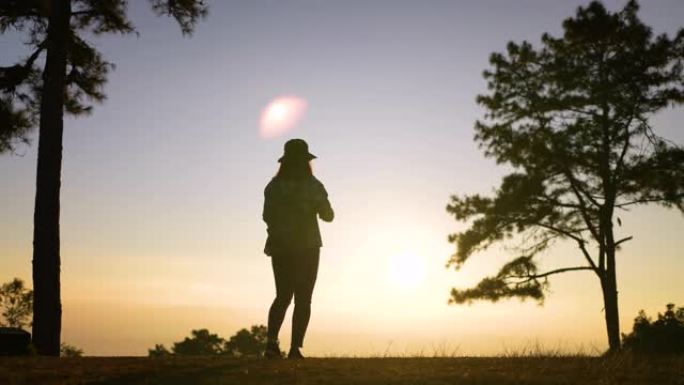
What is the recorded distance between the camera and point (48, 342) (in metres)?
12.1

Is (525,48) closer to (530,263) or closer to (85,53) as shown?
(530,263)

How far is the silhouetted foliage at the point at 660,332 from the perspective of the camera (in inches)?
1151

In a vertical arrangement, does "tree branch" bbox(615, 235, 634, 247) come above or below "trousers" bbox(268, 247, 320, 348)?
above

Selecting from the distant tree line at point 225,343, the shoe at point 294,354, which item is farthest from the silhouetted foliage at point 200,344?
the shoe at point 294,354

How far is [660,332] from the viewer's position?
99.7 ft

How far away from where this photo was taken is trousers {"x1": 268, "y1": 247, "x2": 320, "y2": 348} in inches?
306

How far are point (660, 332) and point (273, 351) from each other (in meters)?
27.3

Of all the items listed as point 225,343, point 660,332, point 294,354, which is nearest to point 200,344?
point 225,343

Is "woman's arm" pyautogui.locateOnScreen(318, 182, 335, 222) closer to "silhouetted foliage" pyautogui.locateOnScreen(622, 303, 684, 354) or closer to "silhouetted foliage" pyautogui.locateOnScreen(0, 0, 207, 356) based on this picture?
"silhouetted foliage" pyautogui.locateOnScreen(0, 0, 207, 356)

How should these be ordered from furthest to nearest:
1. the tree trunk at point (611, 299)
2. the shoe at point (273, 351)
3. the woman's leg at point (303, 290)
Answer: the tree trunk at point (611, 299) → the woman's leg at point (303, 290) → the shoe at point (273, 351)

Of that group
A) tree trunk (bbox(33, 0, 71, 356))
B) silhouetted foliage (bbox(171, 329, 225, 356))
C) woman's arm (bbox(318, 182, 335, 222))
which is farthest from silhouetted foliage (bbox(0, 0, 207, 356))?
silhouetted foliage (bbox(171, 329, 225, 356))

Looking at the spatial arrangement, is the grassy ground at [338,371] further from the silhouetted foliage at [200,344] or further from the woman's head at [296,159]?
the silhouetted foliage at [200,344]

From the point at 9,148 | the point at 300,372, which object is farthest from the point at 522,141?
the point at 300,372

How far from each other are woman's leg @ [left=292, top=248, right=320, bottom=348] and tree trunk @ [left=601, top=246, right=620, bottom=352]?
13.5 meters
